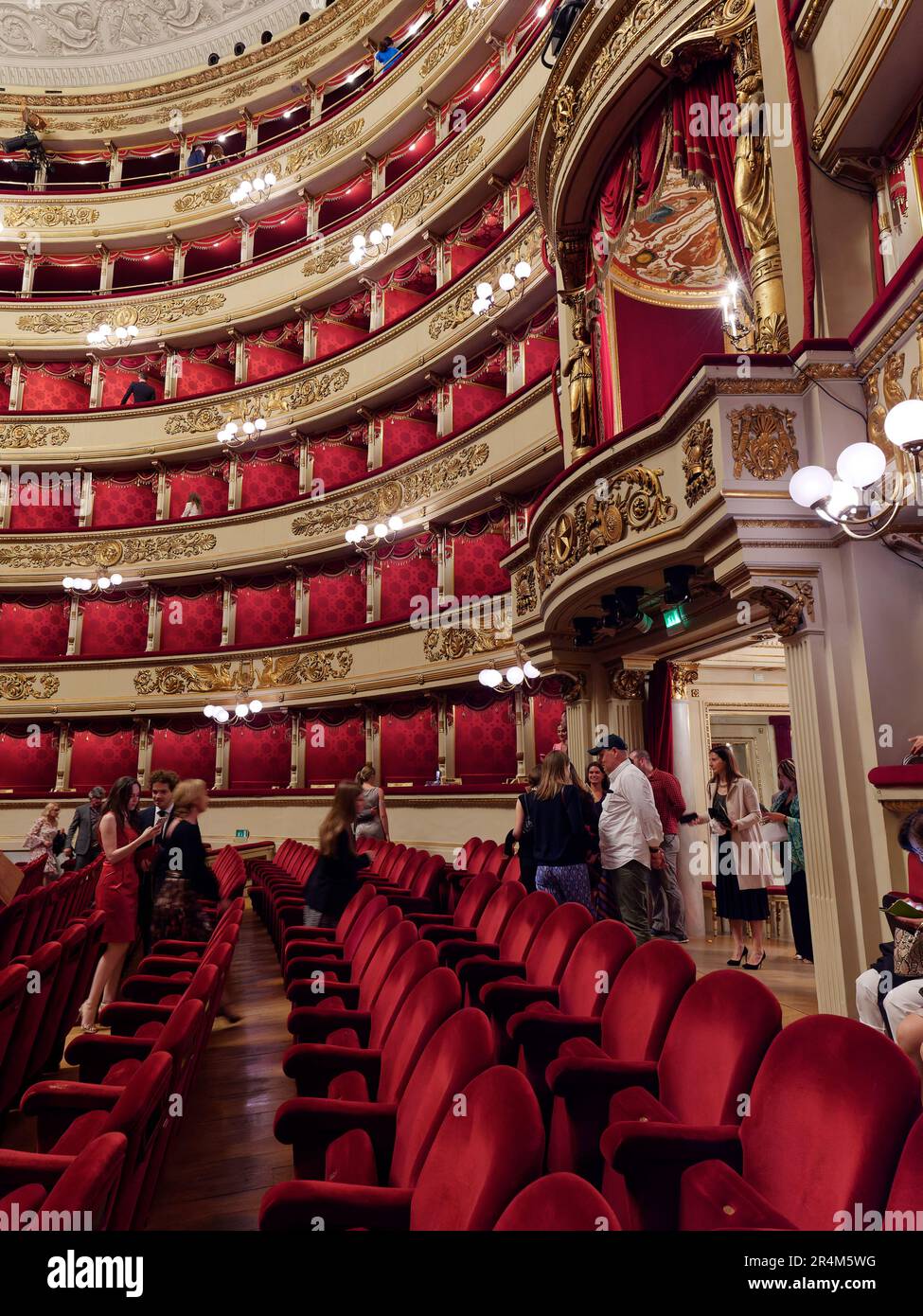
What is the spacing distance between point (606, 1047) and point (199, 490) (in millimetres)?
10693

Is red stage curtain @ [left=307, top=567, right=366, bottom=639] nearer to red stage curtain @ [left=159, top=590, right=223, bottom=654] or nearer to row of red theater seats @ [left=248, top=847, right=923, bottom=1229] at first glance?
red stage curtain @ [left=159, top=590, right=223, bottom=654]

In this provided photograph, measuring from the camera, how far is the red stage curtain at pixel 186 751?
31.8 feet

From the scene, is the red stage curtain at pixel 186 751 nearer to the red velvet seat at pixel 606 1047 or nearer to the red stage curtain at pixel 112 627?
the red stage curtain at pixel 112 627

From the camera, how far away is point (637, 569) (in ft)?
11.0

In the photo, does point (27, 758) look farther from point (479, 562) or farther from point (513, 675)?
point (513, 675)

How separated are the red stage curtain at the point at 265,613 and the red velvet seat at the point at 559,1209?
30.6 feet

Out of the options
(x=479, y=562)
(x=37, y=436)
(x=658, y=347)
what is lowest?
(x=479, y=562)

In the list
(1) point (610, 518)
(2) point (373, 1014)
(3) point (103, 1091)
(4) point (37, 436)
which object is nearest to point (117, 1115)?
(3) point (103, 1091)

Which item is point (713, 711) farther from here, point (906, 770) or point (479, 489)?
point (906, 770)

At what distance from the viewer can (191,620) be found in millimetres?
10398

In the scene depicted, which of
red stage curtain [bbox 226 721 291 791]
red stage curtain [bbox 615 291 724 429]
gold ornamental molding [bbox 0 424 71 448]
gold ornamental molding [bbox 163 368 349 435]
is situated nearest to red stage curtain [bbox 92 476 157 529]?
gold ornamental molding [bbox 0 424 71 448]

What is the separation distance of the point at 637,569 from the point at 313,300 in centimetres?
840

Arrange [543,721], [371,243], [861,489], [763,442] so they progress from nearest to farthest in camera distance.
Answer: [861,489]
[763,442]
[543,721]
[371,243]
